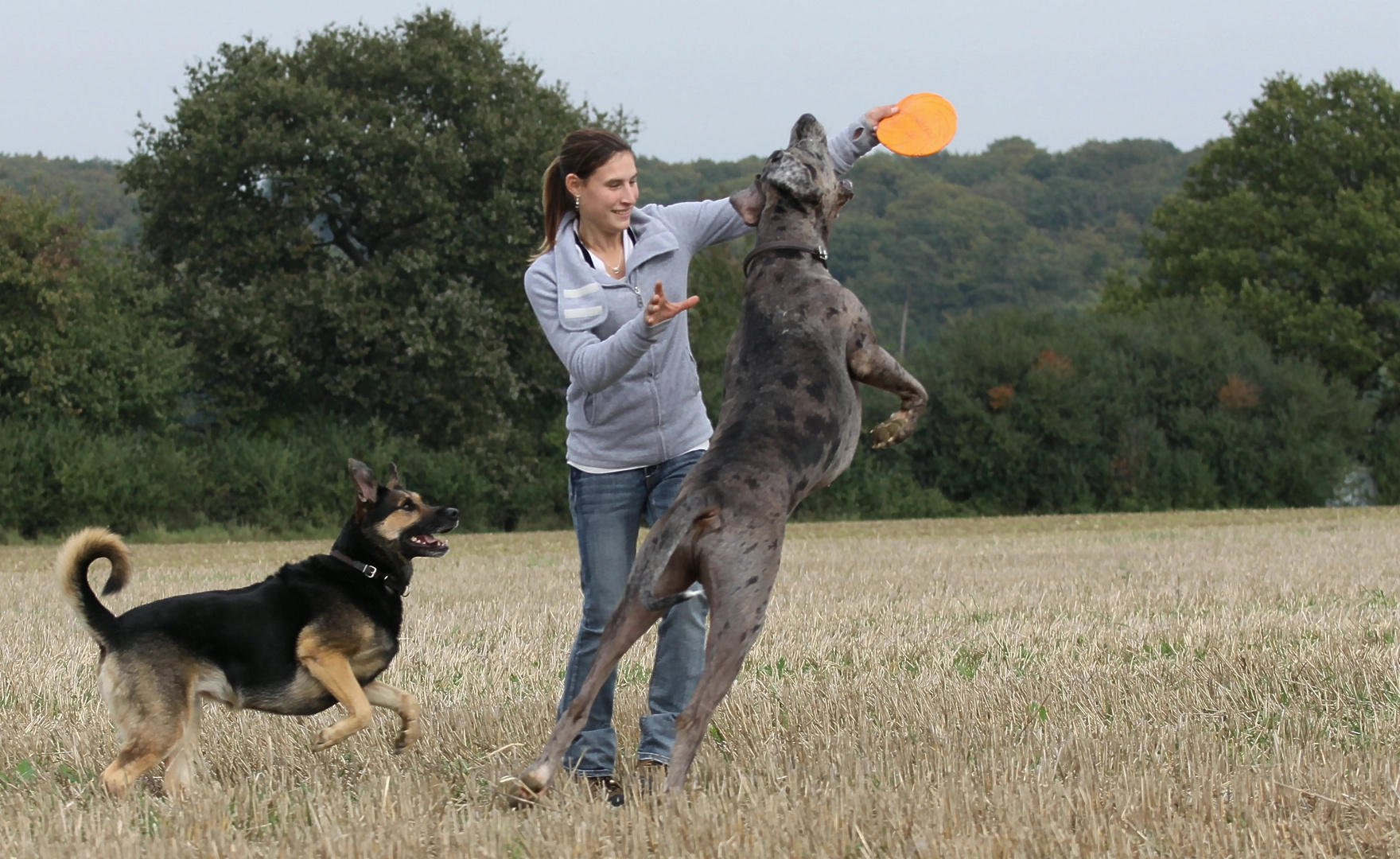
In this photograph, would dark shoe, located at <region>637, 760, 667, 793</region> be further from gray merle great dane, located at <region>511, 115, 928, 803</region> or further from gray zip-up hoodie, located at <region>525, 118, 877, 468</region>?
gray zip-up hoodie, located at <region>525, 118, 877, 468</region>

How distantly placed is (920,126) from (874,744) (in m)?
2.33

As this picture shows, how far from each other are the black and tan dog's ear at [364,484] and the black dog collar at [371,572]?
29cm

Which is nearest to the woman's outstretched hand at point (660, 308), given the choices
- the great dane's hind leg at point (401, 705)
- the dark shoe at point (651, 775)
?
the dark shoe at point (651, 775)

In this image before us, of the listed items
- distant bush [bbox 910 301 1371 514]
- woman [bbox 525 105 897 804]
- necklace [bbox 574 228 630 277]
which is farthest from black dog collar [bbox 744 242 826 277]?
distant bush [bbox 910 301 1371 514]

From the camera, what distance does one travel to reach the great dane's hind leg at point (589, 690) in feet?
13.5

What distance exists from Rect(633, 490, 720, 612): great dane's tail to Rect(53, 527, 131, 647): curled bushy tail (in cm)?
243

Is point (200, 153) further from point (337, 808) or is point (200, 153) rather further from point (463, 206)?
point (337, 808)

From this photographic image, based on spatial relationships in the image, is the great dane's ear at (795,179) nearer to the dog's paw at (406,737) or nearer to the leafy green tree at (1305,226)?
the dog's paw at (406,737)

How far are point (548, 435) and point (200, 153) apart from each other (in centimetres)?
1016

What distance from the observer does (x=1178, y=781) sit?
14.6 feet

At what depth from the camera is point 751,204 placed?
187 inches

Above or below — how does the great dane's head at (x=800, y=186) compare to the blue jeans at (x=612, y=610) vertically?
above

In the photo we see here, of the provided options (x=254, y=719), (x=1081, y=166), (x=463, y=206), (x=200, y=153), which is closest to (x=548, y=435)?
(x=463, y=206)

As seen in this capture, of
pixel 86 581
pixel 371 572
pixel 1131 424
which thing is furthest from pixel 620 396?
pixel 1131 424
